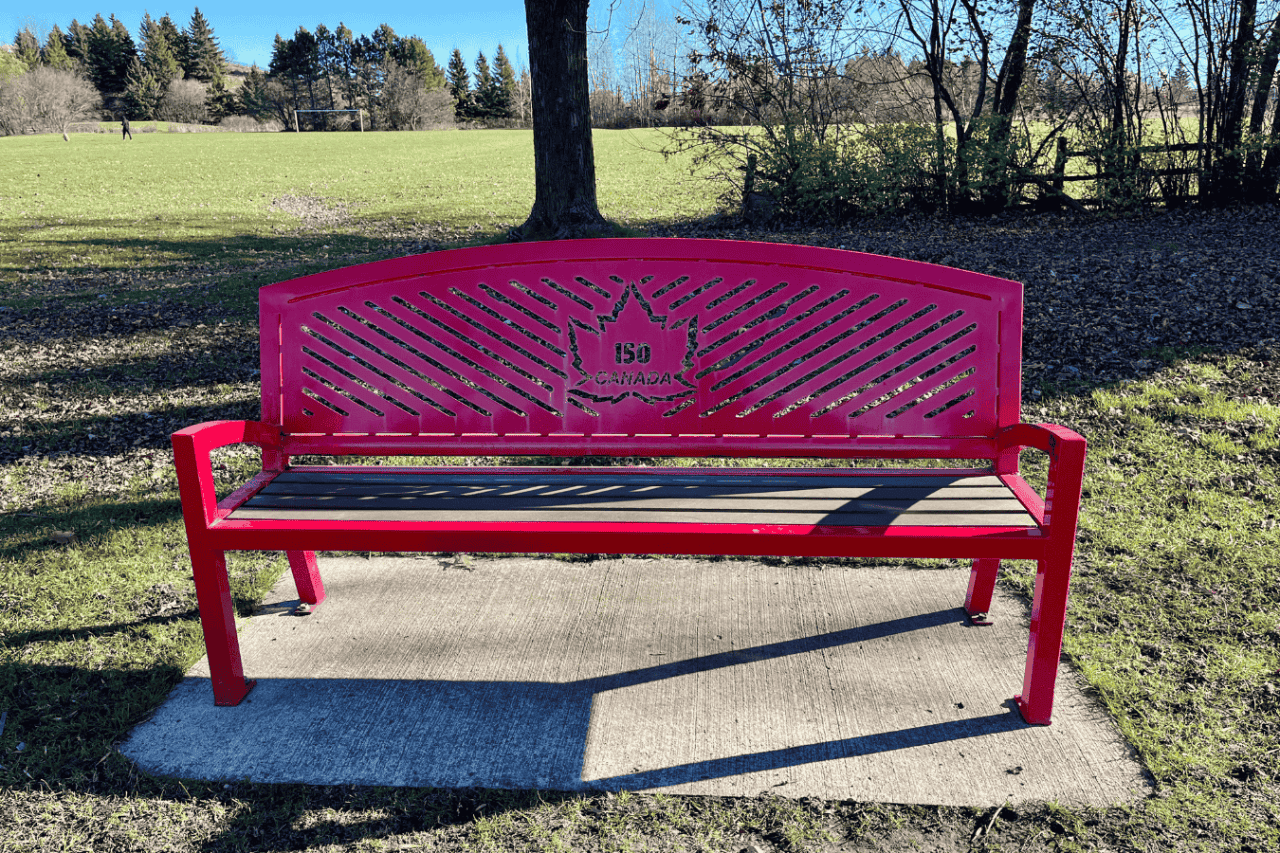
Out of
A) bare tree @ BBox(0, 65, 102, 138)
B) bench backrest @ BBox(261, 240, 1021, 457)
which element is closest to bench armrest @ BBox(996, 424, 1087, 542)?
bench backrest @ BBox(261, 240, 1021, 457)

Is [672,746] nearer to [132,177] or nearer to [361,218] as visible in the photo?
[361,218]

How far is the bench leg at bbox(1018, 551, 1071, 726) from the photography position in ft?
8.07

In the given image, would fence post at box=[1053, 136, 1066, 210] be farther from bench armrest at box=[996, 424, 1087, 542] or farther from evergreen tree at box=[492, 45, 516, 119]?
evergreen tree at box=[492, 45, 516, 119]

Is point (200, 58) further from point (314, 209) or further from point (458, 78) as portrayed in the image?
point (314, 209)

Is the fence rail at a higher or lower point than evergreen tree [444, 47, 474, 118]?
lower

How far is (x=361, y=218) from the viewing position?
13859mm

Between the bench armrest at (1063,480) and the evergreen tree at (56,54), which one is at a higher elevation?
the evergreen tree at (56,54)

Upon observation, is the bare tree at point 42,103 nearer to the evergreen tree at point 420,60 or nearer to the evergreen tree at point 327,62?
the evergreen tree at point 327,62

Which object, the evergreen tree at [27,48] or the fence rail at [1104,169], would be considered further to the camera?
the evergreen tree at [27,48]

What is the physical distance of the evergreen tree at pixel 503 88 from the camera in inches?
3332

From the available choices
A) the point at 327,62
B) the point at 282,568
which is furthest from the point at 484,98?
the point at 282,568

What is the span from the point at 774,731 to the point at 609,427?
1086 millimetres

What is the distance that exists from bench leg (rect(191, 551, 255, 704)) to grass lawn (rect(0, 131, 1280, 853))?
26 centimetres

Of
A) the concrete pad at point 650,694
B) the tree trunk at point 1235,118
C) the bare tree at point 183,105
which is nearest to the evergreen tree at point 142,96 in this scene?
the bare tree at point 183,105
